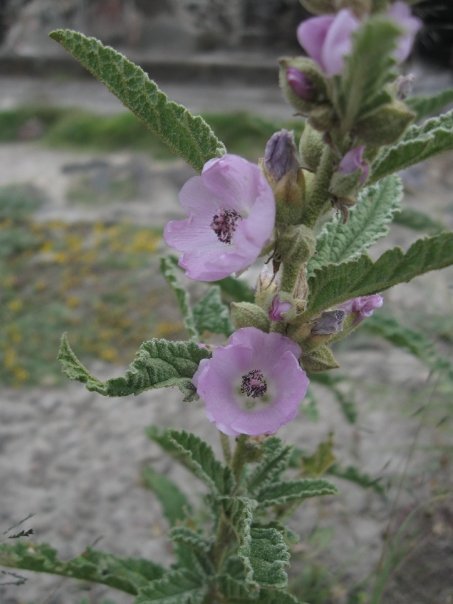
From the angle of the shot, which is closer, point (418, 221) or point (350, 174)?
point (350, 174)

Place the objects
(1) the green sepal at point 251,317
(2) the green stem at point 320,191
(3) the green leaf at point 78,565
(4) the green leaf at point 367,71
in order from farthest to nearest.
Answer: (3) the green leaf at point 78,565 < (1) the green sepal at point 251,317 < (2) the green stem at point 320,191 < (4) the green leaf at point 367,71

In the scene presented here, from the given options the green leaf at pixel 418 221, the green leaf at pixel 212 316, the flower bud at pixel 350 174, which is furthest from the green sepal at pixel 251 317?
the green leaf at pixel 418 221

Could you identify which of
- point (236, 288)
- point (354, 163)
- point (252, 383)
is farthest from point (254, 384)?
point (236, 288)

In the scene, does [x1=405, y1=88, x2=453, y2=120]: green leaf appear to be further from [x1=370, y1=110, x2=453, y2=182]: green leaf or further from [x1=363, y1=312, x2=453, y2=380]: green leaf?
[x1=370, y1=110, x2=453, y2=182]: green leaf

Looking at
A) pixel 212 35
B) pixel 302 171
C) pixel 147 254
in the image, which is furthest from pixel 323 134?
pixel 212 35

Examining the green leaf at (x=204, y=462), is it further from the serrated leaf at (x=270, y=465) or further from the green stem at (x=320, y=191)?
the green stem at (x=320, y=191)

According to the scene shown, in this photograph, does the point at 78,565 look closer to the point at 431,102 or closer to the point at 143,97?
the point at 143,97
